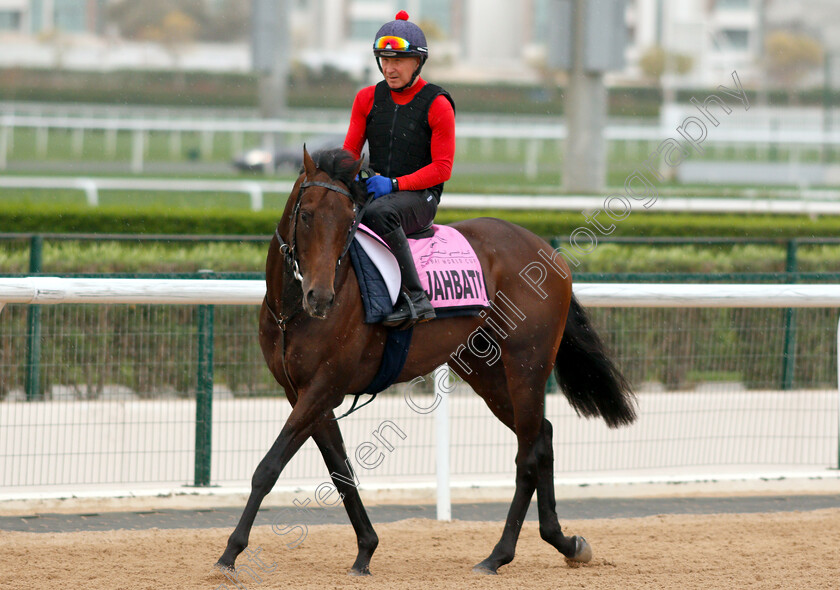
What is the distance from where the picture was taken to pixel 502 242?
16.5 feet

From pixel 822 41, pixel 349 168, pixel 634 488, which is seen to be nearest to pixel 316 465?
pixel 634 488

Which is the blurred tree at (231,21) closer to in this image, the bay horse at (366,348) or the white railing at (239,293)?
the white railing at (239,293)

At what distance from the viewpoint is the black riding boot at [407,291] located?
4445 millimetres

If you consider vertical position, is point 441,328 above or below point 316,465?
above

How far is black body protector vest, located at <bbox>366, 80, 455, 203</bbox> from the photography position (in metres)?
4.64

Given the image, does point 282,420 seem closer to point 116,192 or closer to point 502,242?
point 502,242

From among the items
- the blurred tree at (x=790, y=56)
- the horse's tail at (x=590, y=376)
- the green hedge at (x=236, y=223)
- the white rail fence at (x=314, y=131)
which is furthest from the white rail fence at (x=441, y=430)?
the blurred tree at (x=790, y=56)

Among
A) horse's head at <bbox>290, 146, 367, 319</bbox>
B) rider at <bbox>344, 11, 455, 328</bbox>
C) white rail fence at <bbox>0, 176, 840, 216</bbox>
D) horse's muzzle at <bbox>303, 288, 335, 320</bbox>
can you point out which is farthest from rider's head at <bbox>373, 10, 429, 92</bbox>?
white rail fence at <bbox>0, 176, 840, 216</bbox>

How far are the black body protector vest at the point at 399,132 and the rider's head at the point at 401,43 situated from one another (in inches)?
3.4

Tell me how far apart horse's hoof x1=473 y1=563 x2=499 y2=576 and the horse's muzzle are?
144 centimetres

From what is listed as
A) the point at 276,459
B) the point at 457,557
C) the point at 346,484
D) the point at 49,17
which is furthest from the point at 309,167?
the point at 49,17

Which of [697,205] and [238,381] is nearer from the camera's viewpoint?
[238,381]

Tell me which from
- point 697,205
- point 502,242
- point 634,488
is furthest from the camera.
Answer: point 697,205

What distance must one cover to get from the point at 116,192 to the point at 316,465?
10.1 m
